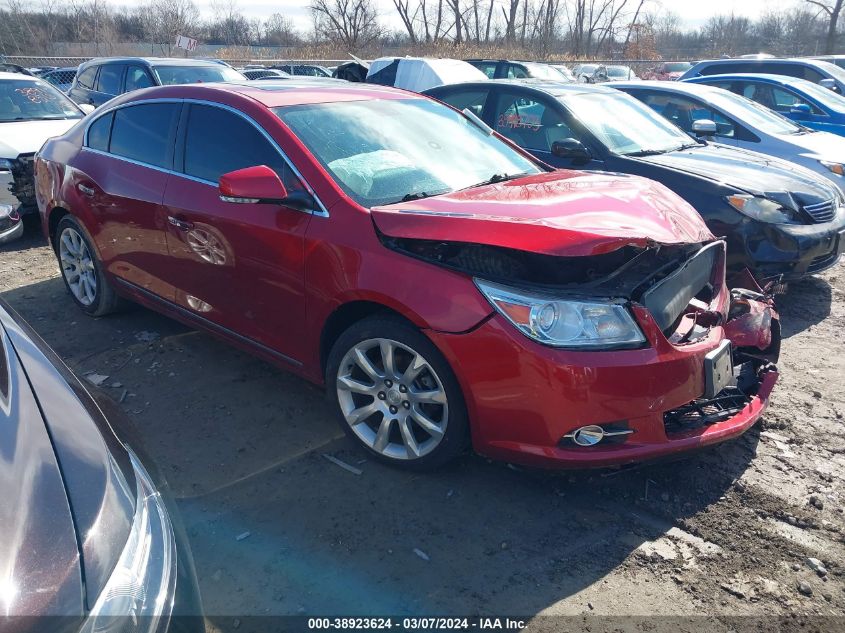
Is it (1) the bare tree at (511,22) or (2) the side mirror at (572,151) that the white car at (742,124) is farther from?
(1) the bare tree at (511,22)

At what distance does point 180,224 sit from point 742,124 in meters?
6.30

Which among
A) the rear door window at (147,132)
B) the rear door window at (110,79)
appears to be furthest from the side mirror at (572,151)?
the rear door window at (110,79)

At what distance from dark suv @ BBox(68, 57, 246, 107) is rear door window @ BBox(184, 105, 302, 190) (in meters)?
7.24

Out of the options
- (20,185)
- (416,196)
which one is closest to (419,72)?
(20,185)

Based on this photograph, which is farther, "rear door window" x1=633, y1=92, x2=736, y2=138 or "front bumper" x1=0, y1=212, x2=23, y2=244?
"rear door window" x1=633, y1=92, x2=736, y2=138

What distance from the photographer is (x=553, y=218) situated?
116 inches

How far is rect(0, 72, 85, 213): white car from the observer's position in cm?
689

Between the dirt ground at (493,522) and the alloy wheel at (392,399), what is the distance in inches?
6.7

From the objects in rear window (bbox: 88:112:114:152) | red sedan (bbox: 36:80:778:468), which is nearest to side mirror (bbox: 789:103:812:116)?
red sedan (bbox: 36:80:778:468)

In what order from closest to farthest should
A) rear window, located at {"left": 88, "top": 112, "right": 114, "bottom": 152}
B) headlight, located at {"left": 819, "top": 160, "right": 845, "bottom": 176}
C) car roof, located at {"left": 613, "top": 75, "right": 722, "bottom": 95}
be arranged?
rear window, located at {"left": 88, "top": 112, "right": 114, "bottom": 152} → headlight, located at {"left": 819, "top": 160, "right": 845, "bottom": 176} → car roof, located at {"left": 613, "top": 75, "right": 722, "bottom": 95}

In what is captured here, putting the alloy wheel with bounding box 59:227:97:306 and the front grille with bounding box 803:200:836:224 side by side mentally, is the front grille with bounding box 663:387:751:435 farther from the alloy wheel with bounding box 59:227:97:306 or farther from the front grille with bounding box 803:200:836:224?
the alloy wheel with bounding box 59:227:97:306

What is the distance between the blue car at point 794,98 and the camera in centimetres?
945

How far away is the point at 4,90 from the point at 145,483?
8.30 meters

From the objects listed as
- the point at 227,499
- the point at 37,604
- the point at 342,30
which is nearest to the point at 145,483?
the point at 37,604
